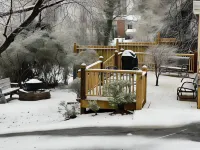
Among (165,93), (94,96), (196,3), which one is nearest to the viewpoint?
(196,3)

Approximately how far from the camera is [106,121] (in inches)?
281

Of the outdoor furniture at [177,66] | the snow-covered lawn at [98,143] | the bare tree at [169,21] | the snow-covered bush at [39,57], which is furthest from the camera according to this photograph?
the bare tree at [169,21]

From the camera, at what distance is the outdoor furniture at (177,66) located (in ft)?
43.9

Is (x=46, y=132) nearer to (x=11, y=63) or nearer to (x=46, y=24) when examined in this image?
(x=11, y=63)

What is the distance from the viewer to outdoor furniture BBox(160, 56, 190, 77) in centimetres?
1338

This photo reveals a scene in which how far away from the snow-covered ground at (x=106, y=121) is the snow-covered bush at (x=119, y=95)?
0.36m

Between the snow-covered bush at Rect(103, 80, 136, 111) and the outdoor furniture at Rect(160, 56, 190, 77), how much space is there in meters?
5.96

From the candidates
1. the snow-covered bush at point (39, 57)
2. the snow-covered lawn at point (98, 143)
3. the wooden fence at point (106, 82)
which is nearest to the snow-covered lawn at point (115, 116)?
the wooden fence at point (106, 82)

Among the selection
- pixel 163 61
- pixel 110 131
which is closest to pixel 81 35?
pixel 163 61

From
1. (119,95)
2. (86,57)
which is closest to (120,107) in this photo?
(119,95)

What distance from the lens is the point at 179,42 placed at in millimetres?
17078

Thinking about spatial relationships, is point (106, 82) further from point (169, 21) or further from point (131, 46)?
point (169, 21)

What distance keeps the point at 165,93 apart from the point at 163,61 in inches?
133

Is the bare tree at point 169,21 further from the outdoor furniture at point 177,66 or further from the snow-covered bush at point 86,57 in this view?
the snow-covered bush at point 86,57
